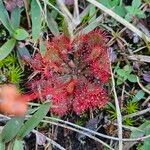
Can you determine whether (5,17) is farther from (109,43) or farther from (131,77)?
(131,77)

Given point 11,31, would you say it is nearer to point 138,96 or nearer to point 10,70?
point 10,70

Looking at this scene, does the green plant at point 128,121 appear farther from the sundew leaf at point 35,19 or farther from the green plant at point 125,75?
the sundew leaf at point 35,19

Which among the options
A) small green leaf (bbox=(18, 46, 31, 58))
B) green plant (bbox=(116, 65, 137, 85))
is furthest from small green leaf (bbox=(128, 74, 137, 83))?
small green leaf (bbox=(18, 46, 31, 58))

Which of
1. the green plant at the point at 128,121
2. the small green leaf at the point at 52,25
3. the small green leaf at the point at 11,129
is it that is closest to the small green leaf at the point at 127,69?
the green plant at the point at 128,121

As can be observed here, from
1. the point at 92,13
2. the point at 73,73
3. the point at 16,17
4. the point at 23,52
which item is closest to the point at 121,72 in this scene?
the point at 73,73

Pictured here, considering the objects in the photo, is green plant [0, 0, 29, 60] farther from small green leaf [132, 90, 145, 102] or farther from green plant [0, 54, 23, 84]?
small green leaf [132, 90, 145, 102]

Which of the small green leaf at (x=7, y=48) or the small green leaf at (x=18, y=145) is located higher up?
the small green leaf at (x=7, y=48)
